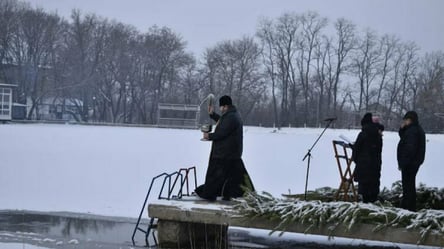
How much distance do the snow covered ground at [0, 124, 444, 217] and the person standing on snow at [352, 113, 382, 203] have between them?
5.90m

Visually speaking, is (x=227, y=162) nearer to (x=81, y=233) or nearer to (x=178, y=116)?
(x=81, y=233)

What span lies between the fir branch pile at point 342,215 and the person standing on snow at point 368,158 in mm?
734

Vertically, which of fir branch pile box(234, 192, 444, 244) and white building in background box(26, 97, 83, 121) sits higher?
white building in background box(26, 97, 83, 121)

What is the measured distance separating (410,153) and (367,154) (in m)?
0.59

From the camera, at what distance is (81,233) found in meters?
10.7

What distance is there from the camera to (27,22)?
255 feet

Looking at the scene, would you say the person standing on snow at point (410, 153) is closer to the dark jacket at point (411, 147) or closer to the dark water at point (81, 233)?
the dark jacket at point (411, 147)

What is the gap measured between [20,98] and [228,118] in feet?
231

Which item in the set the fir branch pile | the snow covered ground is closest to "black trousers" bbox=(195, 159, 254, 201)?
the fir branch pile

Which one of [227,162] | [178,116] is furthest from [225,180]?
[178,116]

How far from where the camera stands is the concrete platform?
7.60m

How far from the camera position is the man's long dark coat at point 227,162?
9.38 meters

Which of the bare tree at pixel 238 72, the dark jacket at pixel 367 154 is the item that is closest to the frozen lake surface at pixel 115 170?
the dark jacket at pixel 367 154

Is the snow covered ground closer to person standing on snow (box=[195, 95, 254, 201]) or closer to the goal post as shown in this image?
person standing on snow (box=[195, 95, 254, 201])
